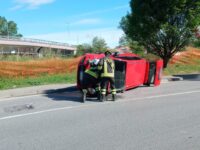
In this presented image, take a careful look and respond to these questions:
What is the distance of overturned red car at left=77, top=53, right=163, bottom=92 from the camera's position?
12.8 meters

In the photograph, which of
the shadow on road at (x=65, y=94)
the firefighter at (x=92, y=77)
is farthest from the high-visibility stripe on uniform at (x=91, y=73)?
the shadow on road at (x=65, y=94)

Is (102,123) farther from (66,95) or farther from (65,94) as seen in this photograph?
(65,94)

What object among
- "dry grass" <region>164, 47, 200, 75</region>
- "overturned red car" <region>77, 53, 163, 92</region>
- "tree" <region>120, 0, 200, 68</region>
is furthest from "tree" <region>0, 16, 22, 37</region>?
"overturned red car" <region>77, 53, 163, 92</region>

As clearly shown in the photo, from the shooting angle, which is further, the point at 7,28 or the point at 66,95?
the point at 7,28

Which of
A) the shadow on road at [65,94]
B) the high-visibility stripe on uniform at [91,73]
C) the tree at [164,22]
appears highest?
the tree at [164,22]

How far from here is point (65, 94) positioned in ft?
46.2

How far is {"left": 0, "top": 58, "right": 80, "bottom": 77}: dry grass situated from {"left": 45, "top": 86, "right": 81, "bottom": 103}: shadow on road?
583cm

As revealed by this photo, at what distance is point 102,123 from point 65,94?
230 inches

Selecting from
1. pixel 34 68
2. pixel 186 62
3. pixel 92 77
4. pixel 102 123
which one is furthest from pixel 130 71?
pixel 186 62

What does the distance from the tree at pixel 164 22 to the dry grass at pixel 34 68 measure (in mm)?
4538

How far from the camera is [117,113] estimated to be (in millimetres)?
9594

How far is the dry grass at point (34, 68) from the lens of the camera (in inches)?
802

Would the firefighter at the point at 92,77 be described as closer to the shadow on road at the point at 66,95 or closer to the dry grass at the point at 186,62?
the shadow on road at the point at 66,95

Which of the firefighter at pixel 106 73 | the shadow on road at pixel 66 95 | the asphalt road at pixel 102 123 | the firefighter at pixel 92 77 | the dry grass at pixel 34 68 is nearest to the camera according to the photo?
the asphalt road at pixel 102 123
